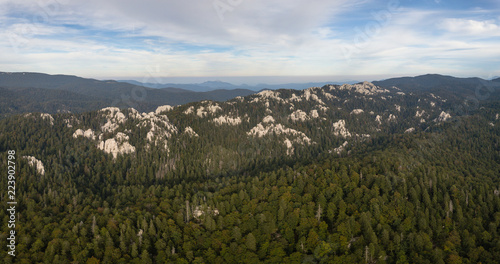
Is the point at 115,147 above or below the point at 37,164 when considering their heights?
above

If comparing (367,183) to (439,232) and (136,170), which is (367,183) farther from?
(136,170)

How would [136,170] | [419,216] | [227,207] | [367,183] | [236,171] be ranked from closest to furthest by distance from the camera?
[419,216] → [227,207] → [367,183] → [136,170] → [236,171]

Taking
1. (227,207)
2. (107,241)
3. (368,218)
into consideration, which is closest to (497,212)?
(368,218)

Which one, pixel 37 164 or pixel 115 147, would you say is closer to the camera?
pixel 37 164

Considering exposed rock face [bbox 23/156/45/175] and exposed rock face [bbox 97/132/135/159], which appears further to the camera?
exposed rock face [bbox 97/132/135/159]

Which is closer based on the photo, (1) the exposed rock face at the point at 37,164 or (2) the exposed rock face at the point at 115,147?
(1) the exposed rock face at the point at 37,164

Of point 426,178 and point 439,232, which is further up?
point 426,178

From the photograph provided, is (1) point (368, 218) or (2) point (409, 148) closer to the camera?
(1) point (368, 218)

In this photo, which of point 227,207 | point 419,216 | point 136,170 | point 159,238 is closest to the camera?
point 159,238

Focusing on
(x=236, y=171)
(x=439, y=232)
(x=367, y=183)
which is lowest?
(x=236, y=171)

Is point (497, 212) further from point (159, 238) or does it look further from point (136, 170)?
point (136, 170)
